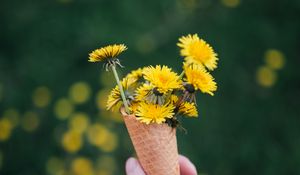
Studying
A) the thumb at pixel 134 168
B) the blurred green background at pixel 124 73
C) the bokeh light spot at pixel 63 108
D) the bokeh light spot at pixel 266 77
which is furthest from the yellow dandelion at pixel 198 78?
the bokeh light spot at pixel 266 77

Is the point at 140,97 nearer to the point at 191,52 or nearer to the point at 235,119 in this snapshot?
the point at 191,52

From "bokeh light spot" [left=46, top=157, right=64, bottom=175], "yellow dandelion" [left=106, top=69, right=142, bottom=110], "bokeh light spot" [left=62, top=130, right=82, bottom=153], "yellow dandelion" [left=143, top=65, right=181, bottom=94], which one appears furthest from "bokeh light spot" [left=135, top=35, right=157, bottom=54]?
"yellow dandelion" [left=143, top=65, right=181, bottom=94]

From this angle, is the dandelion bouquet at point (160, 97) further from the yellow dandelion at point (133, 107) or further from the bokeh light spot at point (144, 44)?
the bokeh light spot at point (144, 44)

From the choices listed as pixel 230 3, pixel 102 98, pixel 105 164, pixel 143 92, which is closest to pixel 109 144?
pixel 105 164

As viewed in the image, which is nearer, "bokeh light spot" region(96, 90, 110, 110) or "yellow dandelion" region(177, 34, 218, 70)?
"yellow dandelion" region(177, 34, 218, 70)

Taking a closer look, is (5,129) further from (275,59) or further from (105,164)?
(275,59)

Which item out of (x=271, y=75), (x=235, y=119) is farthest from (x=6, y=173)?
(x=271, y=75)

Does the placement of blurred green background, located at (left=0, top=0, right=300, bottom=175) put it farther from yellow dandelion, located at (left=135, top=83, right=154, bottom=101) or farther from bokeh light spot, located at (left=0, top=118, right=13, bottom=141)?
yellow dandelion, located at (left=135, top=83, right=154, bottom=101)

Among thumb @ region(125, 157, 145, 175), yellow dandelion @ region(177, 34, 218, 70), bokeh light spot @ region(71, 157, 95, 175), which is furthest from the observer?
bokeh light spot @ region(71, 157, 95, 175)

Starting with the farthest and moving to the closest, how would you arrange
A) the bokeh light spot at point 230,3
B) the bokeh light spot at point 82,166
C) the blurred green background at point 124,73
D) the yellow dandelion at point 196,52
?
the bokeh light spot at point 230,3
the blurred green background at point 124,73
the bokeh light spot at point 82,166
the yellow dandelion at point 196,52
